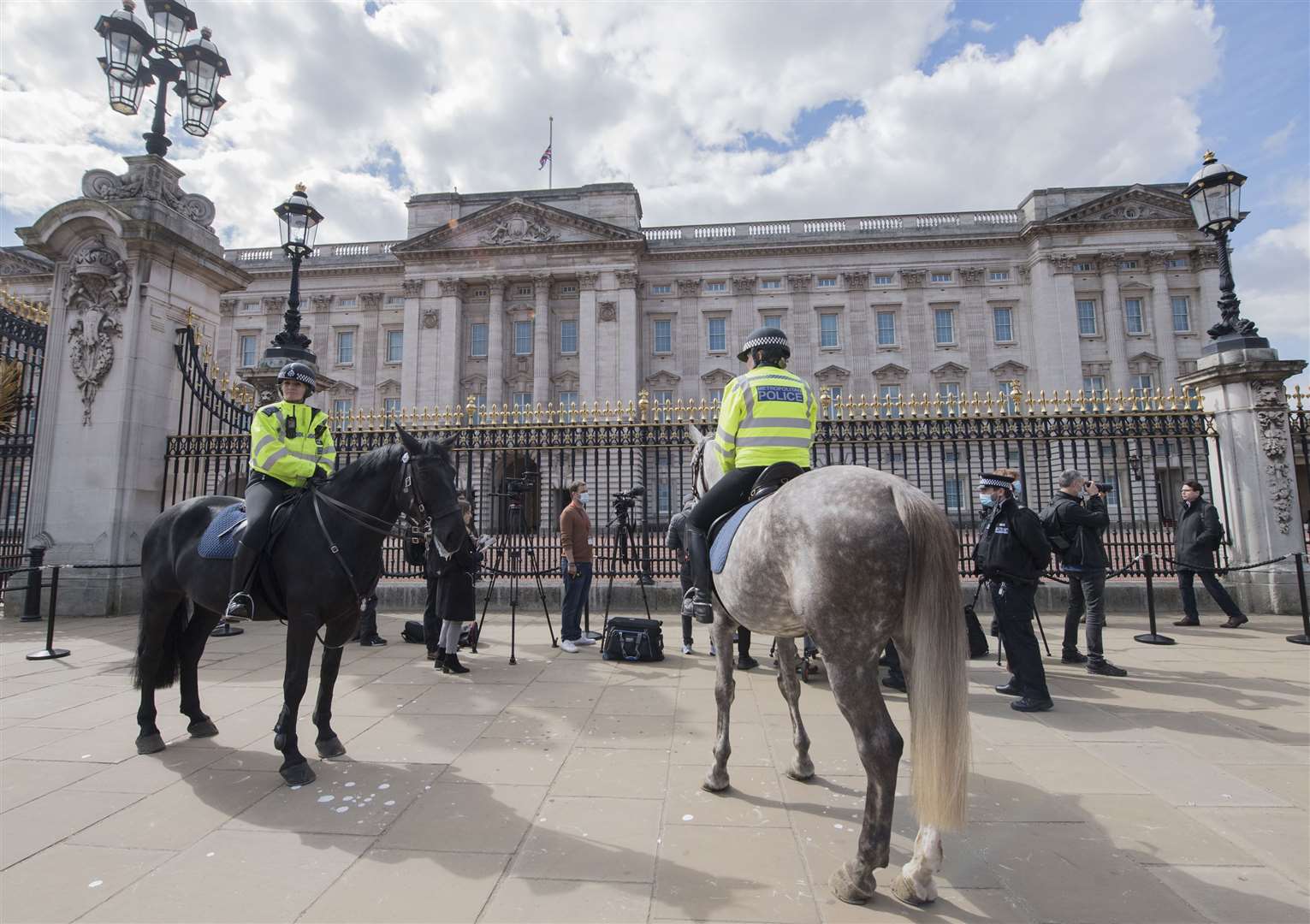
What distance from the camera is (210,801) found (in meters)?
3.76

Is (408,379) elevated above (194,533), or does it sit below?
above

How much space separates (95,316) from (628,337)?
32.8 m

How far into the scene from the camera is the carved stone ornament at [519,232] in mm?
42656

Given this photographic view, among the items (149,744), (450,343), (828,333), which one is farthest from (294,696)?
(828,333)

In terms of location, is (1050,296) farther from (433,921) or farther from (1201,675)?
(433,921)

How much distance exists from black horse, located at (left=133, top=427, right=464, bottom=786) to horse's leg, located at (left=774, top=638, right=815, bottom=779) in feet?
7.72

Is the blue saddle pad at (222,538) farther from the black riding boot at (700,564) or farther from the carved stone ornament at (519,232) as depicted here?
the carved stone ornament at (519,232)

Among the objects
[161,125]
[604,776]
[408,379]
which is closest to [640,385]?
[408,379]

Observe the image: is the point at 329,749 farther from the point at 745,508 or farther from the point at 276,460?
the point at 745,508

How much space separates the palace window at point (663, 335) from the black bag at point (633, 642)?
37.2m

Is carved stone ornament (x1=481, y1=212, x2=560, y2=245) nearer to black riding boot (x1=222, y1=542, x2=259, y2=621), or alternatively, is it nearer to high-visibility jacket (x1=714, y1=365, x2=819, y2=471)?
black riding boot (x1=222, y1=542, x2=259, y2=621)

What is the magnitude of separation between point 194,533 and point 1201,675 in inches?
372

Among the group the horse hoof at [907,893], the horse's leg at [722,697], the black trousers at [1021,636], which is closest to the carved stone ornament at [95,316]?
the horse's leg at [722,697]

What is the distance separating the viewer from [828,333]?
4316 cm
